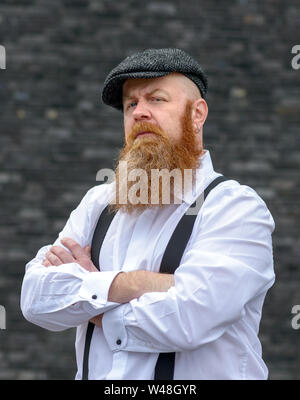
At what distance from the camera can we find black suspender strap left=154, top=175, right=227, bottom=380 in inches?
101

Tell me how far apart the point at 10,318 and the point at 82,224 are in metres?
2.89

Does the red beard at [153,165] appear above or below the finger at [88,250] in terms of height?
above

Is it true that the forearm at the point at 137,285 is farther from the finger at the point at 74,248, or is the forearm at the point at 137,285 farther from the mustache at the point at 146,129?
the mustache at the point at 146,129

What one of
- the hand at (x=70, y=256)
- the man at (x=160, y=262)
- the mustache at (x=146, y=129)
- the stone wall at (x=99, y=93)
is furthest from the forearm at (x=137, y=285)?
the stone wall at (x=99, y=93)

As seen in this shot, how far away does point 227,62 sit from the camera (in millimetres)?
5766

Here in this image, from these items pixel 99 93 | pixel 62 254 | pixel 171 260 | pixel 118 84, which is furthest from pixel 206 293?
pixel 99 93

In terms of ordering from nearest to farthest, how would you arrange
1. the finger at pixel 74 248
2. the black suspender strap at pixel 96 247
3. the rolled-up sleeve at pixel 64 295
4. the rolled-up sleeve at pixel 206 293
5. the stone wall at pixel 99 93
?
1. the rolled-up sleeve at pixel 206 293
2. the rolled-up sleeve at pixel 64 295
3. the black suspender strap at pixel 96 247
4. the finger at pixel 74 248
5. the stone wall at pixel 99 93

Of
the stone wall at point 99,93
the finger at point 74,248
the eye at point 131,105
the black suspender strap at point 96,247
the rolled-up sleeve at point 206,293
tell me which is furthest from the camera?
the stone wall at point 99,93

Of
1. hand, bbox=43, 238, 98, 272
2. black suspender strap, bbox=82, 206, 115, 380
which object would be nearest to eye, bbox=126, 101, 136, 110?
black suspender strap, bbox=82, 206, 115, 380

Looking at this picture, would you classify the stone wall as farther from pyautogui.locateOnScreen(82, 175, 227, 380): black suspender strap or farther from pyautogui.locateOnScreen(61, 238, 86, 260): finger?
pyautogui.locateOnScreen(82, 175, 227, 380): black suspender strap

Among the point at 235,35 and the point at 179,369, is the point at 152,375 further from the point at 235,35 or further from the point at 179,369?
the point at 235,35

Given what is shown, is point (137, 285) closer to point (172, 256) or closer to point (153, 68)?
point (172, 256)

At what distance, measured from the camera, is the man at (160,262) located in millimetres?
2510
